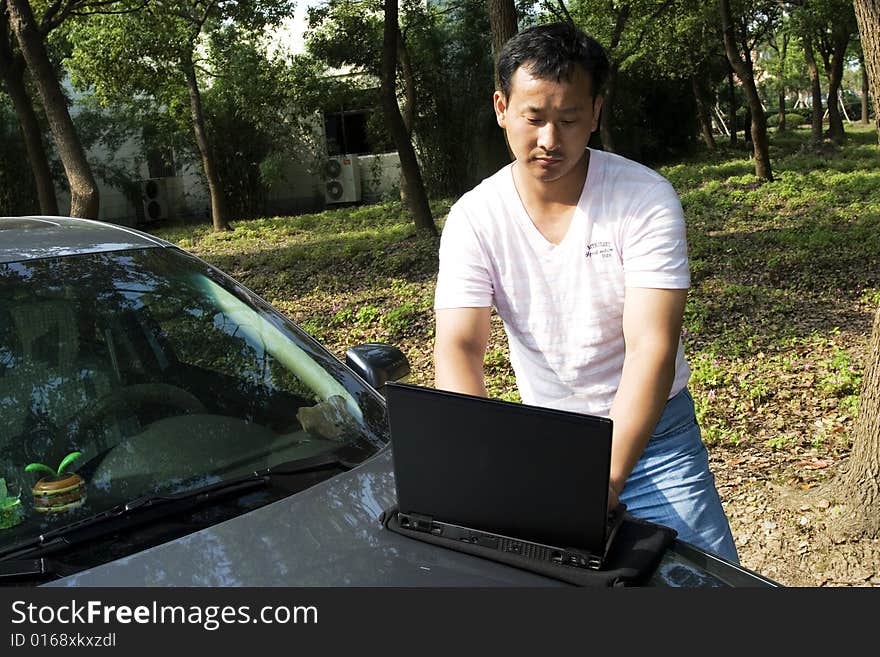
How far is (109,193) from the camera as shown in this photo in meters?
23.1

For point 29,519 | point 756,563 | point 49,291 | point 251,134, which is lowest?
point 756,563

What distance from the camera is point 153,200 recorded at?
23.1 metres

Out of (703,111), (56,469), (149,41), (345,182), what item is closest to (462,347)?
(56,469)

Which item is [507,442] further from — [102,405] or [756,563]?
[756,563]

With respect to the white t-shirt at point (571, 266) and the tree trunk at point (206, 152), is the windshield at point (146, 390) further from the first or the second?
the tree trunk at point (206, 152)

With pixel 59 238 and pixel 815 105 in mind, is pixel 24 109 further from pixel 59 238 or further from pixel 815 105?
pixel 815 105

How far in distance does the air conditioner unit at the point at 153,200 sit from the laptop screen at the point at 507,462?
22487 mm

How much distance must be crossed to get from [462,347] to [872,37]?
9.32 ft

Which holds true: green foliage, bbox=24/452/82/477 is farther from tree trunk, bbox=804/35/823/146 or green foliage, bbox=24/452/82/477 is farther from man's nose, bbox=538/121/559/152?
tree trunk, bbox=804/35/823/146

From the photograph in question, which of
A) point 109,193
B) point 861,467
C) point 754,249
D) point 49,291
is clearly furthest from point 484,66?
point 49,291

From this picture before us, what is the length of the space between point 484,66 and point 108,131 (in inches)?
346

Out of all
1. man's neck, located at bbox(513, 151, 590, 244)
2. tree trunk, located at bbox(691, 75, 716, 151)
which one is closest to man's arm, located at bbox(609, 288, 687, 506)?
man's neck, located at bbox(513, 151, 590, 244)

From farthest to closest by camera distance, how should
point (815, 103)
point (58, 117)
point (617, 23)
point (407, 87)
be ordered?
point (815, 103) → point (617, 23) → point (407, 87) → point (58, 117)

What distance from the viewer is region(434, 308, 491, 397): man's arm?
88.1 inches
